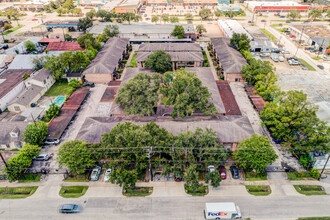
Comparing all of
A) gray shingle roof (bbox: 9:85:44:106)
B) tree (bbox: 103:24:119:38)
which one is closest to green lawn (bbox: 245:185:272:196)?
gray shingle roof (bbox: 9:85:44:106)

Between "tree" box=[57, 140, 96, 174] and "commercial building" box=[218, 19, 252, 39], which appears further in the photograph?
"commercial building" box=[218, 19, 252, 39]

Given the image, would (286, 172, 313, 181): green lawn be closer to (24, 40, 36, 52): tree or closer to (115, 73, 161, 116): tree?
(115, 73, 161, 116): tree

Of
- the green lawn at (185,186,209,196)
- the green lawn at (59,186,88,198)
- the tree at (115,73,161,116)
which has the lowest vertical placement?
the green lawn at (59,186,88,198)

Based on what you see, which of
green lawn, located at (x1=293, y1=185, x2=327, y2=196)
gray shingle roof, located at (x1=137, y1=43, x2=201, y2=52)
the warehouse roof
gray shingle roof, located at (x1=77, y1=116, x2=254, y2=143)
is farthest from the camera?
gray shingle roof, located at (x1=137, y1=43, x2=201, y2=52)

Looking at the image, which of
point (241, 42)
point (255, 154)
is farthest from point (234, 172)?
point (241, 42)

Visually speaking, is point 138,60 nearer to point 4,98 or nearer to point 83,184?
point 4,98

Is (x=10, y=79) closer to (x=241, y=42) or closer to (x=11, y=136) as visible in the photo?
(x=11, y=136)

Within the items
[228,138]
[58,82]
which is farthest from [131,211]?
[58,82]
